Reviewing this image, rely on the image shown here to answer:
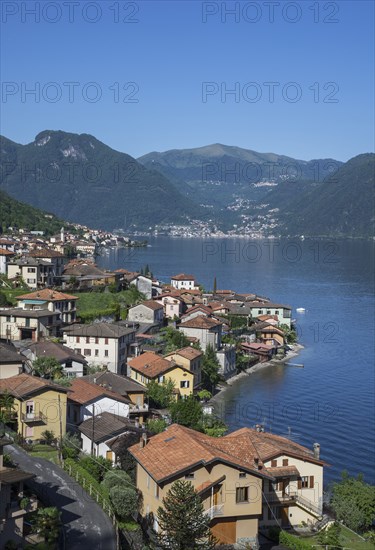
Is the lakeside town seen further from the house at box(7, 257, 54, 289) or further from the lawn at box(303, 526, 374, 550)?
the lawn at box(303, 526, 374, 550)

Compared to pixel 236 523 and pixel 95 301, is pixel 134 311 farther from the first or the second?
pixel 236 523

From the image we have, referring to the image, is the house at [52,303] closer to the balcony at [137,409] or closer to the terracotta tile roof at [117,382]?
the terracotta tile roof at [117,382]

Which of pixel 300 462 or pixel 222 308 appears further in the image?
pixel 222 308

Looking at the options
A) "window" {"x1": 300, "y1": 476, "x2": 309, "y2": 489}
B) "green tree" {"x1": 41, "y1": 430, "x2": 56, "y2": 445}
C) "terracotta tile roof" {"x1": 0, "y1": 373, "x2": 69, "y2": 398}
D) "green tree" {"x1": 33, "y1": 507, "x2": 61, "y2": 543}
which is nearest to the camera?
"green tree" {"x1": 33, "y1": 507, "x2": 61, "y2": 543}

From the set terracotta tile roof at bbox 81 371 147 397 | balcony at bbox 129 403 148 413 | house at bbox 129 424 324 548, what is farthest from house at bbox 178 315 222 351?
house at bbox 129 424 324 548

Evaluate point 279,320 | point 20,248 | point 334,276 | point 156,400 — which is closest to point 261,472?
point 156,400

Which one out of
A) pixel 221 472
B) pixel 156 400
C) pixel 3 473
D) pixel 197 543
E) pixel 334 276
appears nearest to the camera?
pixel 3 473

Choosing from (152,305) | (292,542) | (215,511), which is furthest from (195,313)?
(215,511)

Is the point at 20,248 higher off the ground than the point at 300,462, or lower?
higher
